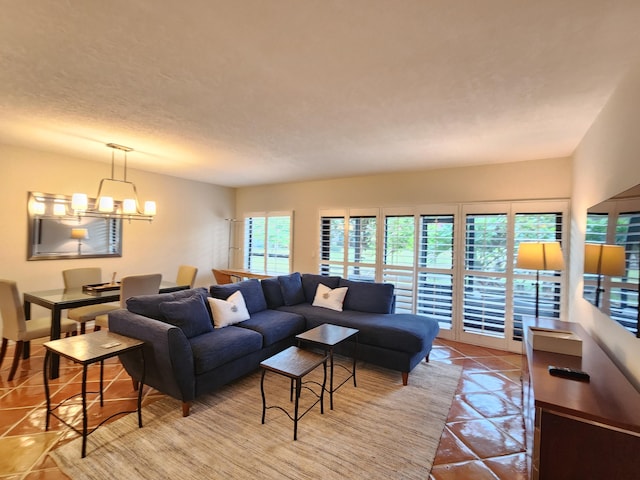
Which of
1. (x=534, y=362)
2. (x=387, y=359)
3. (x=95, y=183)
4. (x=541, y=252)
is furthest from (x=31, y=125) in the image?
(x=541, y=252)

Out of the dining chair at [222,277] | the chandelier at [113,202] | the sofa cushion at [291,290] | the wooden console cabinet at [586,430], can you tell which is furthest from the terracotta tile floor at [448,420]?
the dining chair at [222,277]

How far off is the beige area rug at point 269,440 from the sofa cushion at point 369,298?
1128 millimetres

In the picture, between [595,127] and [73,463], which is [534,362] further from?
[73,463]

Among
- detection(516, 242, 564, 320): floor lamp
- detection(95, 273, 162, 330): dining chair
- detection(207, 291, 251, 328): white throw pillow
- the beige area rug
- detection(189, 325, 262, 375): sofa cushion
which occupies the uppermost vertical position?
detection(516, 242, 564, 320): floor lamp

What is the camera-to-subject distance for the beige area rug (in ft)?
6.11

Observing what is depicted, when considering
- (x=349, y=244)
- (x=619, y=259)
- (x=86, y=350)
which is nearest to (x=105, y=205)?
(x=86, y=350)

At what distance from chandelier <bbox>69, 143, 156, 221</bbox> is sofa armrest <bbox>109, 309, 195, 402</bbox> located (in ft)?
5.54

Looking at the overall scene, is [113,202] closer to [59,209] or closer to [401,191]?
[59,209]

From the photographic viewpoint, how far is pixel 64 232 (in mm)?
4168

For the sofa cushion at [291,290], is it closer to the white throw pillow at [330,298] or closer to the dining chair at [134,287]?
the white throw pillow at [330,298]

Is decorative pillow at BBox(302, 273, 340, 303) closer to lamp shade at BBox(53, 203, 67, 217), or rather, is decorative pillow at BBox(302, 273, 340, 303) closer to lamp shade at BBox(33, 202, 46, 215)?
lamp shade at BBox(53, 203, 67, 217)

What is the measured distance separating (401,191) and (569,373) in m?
3.49

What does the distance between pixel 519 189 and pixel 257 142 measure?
3451 millimetres

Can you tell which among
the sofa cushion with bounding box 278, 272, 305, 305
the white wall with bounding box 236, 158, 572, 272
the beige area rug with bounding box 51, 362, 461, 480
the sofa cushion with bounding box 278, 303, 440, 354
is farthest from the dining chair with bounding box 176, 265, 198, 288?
the beige area rug with bounding box 51, 362, 461, 480
